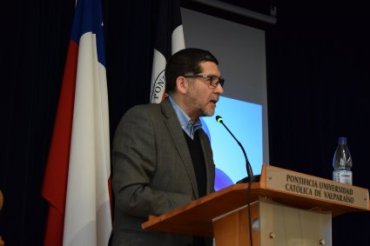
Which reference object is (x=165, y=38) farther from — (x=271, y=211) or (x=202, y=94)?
(x=271, y=211)

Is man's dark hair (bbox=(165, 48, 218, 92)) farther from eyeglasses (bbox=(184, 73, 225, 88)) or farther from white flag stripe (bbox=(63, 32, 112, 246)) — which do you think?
white flag stripe (bbox=(63, 32, 112, 246))

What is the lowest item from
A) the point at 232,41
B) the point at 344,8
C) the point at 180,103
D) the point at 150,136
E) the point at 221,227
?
the point at 221,227

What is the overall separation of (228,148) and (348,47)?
1936 millimetres

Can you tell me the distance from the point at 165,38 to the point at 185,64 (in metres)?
1.37

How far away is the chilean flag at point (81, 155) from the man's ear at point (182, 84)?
90cm

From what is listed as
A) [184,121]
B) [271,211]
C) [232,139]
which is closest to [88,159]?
[184,121]

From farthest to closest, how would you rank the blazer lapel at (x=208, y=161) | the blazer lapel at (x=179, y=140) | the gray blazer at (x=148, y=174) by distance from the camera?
the blazer lapel at (x=208, y=161) → the blazer lapel at (x=179, y=140) → the gray blazer at (x=148, y=174)

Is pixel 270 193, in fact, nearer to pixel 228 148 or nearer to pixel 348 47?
pixel 228 148

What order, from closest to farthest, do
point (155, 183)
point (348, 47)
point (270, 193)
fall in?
point (270, 193) < point (155, 183) < point (348, 47)

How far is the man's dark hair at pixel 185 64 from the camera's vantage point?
2.59 m

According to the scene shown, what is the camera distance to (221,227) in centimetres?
195

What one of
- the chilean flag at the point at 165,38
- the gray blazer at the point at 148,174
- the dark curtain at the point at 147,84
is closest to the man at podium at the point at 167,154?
the gray blazer at the point at 148,174

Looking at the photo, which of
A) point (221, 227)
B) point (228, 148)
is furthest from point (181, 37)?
point (221, 227)

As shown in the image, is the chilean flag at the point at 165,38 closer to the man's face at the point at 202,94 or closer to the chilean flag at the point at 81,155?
the chilean flag at the point at 81,155
